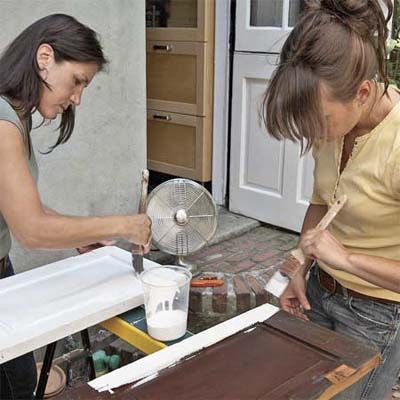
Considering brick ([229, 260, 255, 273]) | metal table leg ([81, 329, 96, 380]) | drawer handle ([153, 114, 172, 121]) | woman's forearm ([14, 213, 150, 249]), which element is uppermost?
woman's forearm ([14, 213, 150, 249])

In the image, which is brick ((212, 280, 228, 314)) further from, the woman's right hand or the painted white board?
the woman's right hand

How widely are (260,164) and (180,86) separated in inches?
Result: 34.5

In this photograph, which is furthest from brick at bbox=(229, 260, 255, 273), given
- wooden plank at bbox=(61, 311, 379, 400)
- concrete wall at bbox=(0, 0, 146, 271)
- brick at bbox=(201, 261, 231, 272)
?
wooden plank at bbox=(61, 311, 379, 400)

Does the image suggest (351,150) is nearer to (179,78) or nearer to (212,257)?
(212,257)

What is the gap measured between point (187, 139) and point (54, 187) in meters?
1.51

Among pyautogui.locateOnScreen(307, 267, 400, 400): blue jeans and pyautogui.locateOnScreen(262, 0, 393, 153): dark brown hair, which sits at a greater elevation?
pyautogui.locateOnScreen(262, 0, 393, 153): dark brown hair

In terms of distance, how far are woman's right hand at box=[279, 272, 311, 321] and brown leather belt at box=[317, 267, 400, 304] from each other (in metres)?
0.06

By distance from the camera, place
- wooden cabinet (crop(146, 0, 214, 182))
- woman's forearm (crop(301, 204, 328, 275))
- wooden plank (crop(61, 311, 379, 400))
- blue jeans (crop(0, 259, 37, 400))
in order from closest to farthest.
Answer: wooden plank (crop(61, 311, 379, 400))
woman's forearm (crop(301, 204, 328, 275))
blue jeans (crop(0, 259, 37, 400))
wooden cabinet (crop(146, 0, 214, 182))

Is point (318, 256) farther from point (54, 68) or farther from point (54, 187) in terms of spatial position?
point (54, 187)

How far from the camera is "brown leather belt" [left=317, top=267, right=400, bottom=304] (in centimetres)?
154

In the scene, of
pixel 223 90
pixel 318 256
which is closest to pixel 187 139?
pixel 223 90

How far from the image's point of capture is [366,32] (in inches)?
52.9

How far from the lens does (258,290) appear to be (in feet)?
10.5

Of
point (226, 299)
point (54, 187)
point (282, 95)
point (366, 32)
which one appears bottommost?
point (226, 299)
